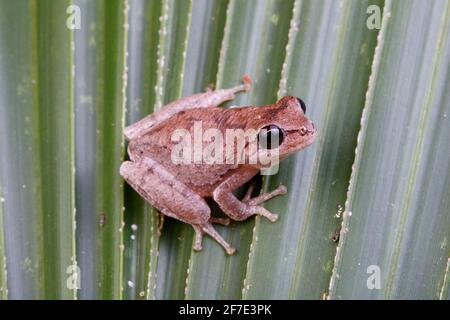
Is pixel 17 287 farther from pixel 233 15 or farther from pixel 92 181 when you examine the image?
pixel 233 15

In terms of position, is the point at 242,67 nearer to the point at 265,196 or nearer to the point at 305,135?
the point at 305,135

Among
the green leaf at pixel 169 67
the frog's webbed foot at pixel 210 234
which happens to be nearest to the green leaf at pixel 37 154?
the green leaf at pixel 169 67

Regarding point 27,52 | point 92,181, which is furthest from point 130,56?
point 92,181

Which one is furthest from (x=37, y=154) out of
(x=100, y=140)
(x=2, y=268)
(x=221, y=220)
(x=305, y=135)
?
(x=305, y=135)

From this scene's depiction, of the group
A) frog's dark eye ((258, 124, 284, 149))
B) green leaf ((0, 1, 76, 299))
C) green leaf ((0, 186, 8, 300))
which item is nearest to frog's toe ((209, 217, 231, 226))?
frog's dark eye ((258, 124, 284, 149))

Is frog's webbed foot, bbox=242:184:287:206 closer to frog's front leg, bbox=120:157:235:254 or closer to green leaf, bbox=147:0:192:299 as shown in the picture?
frog's front leg, bbox=120:157:235:254

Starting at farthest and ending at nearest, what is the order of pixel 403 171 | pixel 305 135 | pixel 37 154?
pixel 37 154 → pixel 305 135 → pixel 403 171
